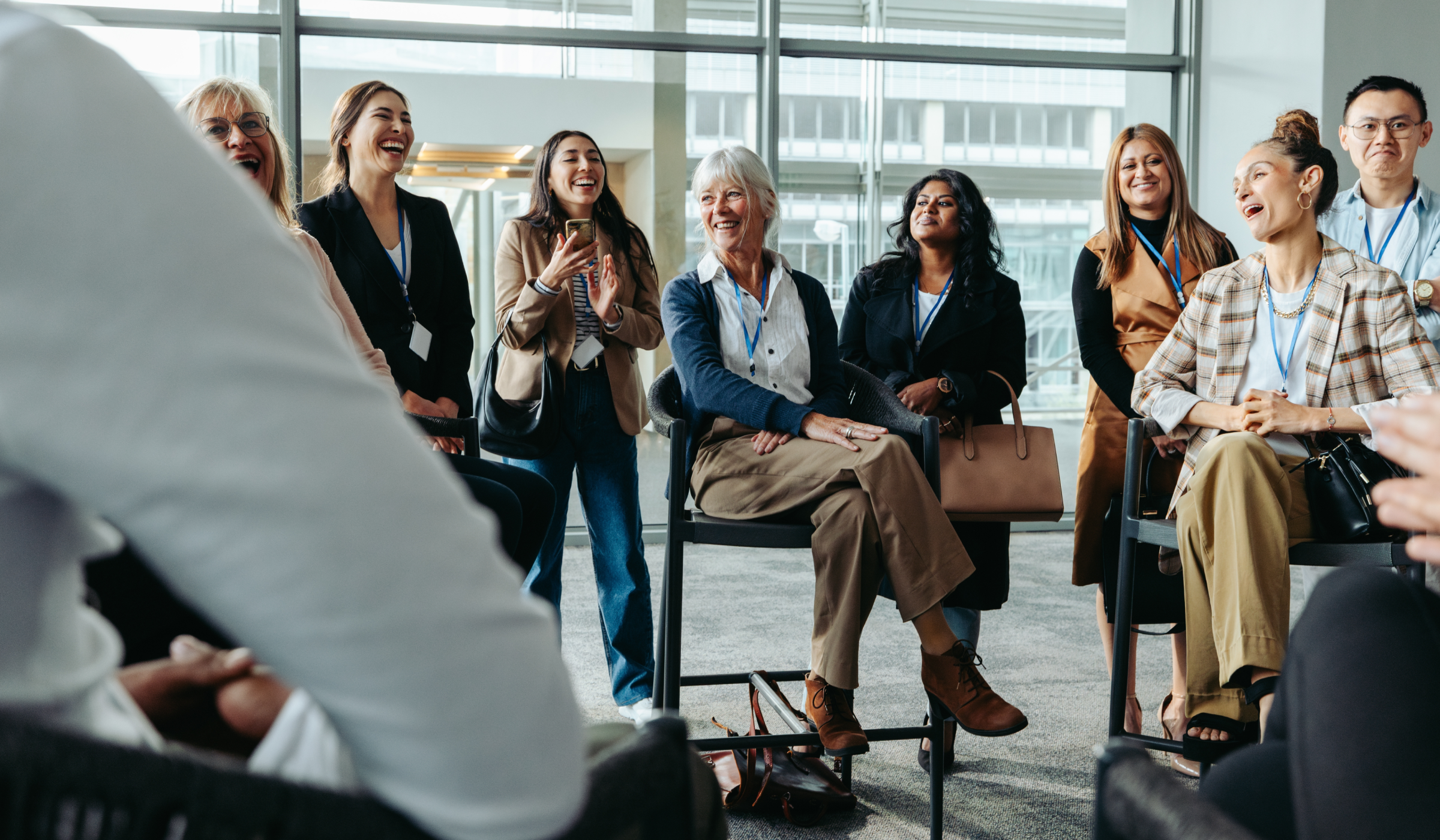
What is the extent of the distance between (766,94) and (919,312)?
3.10 meters

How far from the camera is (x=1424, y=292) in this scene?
2934 millimetres

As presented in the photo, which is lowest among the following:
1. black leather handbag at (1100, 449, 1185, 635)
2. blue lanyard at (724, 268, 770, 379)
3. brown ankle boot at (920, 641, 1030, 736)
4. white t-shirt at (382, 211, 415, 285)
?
brown ankle boot at (920, 641, 1030, 736)

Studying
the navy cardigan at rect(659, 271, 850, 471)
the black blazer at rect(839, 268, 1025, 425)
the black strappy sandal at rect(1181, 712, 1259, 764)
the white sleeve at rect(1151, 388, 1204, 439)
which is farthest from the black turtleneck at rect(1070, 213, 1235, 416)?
the black strappy sandal at rect(1181, 712, 1259, 764)

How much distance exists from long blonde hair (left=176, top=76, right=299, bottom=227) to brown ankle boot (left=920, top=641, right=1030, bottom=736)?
5.36ft

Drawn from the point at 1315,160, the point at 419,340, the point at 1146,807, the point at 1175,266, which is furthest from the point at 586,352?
the point at 1146,807

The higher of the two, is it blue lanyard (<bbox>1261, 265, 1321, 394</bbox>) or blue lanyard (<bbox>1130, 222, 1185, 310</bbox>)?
blue lanyard (<bbox>1130, 222, 1185, 310</bbox>)

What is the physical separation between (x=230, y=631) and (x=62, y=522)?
0.10 metres

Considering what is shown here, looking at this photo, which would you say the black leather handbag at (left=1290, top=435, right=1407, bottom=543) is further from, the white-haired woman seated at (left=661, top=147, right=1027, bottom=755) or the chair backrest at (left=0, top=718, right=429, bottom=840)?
the chair backrest at (left=0, top=718, right=429, bottom=840)

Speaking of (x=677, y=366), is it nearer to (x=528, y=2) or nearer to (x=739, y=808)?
(x=739, y=808)

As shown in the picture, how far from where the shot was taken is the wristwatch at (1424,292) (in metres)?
2.93

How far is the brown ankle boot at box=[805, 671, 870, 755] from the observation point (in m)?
2.10

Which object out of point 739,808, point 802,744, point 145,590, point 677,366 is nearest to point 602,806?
point 145,590

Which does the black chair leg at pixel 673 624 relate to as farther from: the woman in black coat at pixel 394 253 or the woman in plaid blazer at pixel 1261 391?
the woman in plaid blazer at pixel 1261 391

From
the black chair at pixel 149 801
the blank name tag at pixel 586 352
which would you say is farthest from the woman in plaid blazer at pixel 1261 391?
the black chair at pixel 149 801
